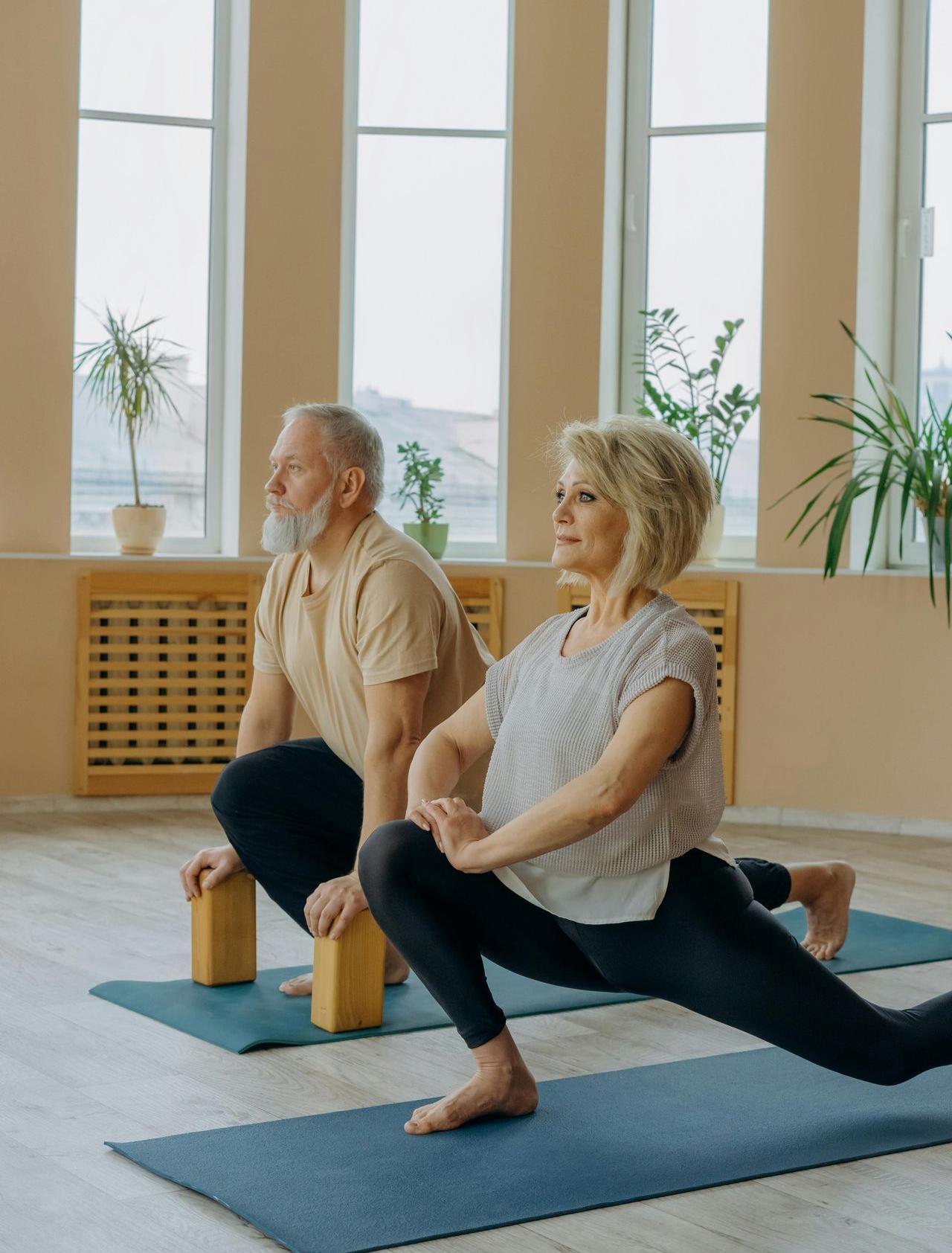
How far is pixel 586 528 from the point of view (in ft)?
7.36

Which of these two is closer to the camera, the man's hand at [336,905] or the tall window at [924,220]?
the man's hand at [336,905]

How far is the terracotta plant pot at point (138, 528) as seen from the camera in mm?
5273

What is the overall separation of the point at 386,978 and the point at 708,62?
12.2ft

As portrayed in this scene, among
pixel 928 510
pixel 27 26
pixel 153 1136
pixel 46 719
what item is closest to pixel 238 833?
pixel 153 1136

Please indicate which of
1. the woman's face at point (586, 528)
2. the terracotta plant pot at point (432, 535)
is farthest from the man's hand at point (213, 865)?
the terracotta plant pot at point (432, 535)

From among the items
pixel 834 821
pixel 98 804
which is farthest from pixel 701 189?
pixel 98 804

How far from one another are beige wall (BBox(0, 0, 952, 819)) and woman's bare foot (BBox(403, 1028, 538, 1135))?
2.98 m

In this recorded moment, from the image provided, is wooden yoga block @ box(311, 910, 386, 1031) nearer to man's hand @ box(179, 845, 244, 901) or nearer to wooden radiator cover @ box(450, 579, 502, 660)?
man's hand @ box(179, 845, 244, 901)

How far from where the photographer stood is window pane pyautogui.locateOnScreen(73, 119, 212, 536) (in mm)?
5434

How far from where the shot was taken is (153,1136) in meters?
2.21

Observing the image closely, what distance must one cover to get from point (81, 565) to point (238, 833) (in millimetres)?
2353

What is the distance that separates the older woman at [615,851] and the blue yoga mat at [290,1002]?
0.52 meters

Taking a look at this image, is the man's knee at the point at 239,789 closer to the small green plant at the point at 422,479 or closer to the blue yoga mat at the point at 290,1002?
the blue yoga mat at the point at 290,1002

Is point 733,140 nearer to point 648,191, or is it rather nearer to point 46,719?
point 648,191
